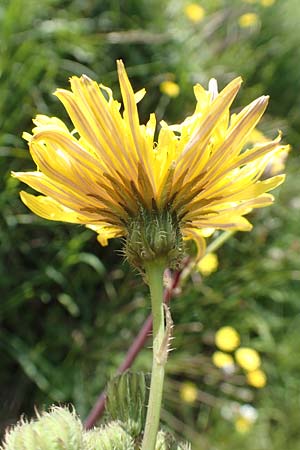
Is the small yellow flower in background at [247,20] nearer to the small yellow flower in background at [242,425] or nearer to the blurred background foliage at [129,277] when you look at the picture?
the blurred background foliage at [129,277]

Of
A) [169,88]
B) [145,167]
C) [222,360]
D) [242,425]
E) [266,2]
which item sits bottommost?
[242,425]

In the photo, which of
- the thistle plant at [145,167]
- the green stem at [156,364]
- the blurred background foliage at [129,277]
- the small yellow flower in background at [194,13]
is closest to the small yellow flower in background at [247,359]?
the blurred background foliage at [129,277]

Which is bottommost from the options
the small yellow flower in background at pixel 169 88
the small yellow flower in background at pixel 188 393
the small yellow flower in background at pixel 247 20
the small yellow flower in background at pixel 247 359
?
the small yellow flower in background at pixel 188 393

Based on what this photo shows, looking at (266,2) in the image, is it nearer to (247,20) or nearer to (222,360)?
(247,20)

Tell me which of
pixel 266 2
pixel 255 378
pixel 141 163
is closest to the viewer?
pixel 141 163

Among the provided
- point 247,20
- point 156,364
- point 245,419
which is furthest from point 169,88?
point 156,364

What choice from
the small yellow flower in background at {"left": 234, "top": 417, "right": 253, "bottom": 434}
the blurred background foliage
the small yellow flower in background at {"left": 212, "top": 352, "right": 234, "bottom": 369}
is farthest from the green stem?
the small yellow flower in background at {"left": 234, "top": 417, "right": 253, "bottom": 434}

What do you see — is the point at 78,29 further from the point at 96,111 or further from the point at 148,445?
the point at 148,445
